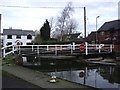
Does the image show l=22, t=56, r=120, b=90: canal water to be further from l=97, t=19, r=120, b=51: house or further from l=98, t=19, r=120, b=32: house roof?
l=98, t=19, r=120, b=32: house roof

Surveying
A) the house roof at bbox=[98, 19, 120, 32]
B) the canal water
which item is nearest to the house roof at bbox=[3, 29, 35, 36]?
the house roof at bbox=[98, 19, 120, 32]

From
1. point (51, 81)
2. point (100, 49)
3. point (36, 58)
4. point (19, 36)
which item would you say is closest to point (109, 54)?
point (100, 49)

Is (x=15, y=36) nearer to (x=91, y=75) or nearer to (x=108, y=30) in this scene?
(x=108, y=30)

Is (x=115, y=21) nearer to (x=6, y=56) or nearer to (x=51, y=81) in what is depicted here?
(x=6, y=56)

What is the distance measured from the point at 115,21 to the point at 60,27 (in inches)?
646

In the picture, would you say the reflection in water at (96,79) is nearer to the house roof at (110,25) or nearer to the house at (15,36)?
the house roof at (110,25)

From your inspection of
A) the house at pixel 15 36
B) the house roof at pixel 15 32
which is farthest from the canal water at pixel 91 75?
the house roof at pixel 15 32

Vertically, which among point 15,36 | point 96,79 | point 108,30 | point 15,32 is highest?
point 15,32

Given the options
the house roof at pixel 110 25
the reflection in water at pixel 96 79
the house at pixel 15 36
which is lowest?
the reflection in water at pixel 96 79

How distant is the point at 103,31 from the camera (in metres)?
86.2

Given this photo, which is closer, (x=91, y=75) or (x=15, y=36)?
(x=91, y=75)

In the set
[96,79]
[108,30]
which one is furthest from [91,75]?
[108,30]

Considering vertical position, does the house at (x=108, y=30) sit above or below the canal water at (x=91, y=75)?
above

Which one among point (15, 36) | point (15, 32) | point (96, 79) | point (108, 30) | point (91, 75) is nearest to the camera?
point (96, 79)
